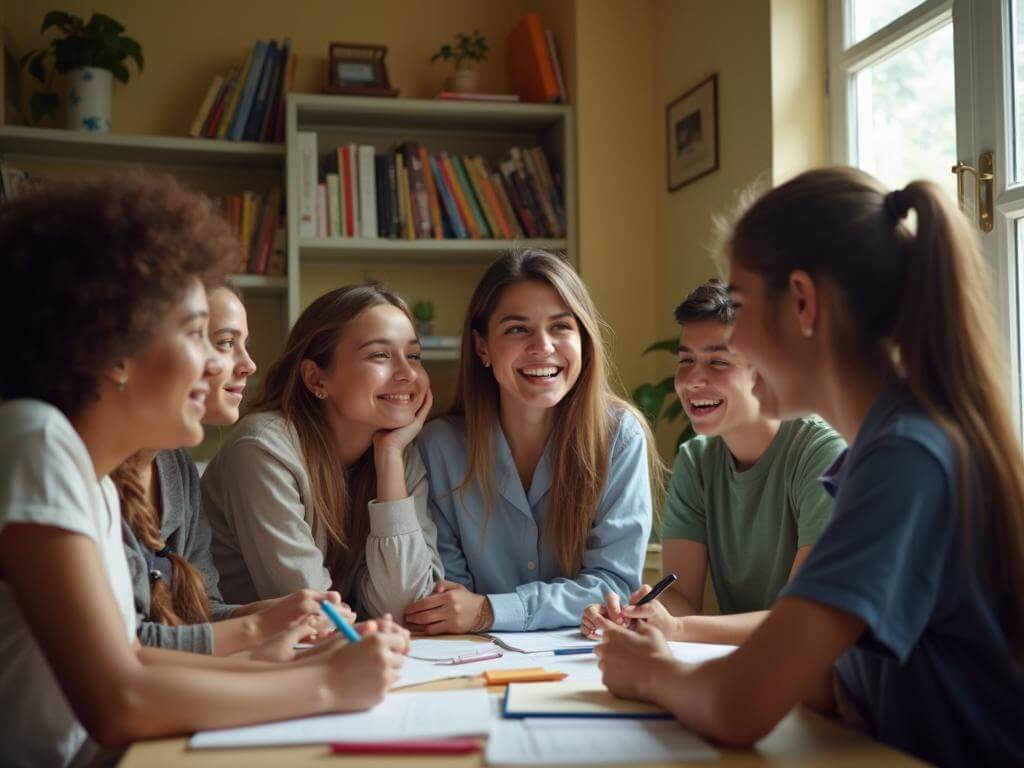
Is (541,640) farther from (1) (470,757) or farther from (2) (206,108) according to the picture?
(2) (206,108)

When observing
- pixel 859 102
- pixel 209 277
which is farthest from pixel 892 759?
pixel 859 102

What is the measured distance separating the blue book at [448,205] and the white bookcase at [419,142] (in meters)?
0.08

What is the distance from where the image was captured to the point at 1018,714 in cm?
100

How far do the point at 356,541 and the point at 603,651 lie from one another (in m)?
0.88

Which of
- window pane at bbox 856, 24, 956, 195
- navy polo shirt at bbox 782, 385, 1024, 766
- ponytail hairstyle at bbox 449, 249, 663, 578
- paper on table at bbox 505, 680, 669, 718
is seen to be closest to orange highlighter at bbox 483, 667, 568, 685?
paper on table at bbox 505, 680, 669, 718

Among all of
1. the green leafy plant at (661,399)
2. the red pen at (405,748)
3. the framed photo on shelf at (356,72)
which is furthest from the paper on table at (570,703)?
the framed photo on shelf at (356,72)

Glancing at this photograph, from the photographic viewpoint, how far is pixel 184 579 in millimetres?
1601

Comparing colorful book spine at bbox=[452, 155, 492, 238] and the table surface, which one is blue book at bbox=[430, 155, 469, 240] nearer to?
colorful book spine at bbox=[452, 155, 492, 238]

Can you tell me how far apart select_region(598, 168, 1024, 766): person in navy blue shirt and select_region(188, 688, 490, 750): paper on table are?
0.19 m

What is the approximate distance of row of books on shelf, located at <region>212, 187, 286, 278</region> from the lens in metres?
3.57

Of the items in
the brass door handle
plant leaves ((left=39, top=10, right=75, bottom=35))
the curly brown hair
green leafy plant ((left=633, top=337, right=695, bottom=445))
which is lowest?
green leafy plant ((left=633, top=337, right=695, bottom=445))

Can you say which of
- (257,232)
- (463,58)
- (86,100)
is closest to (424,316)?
(257,232)

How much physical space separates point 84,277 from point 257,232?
2.61 meters

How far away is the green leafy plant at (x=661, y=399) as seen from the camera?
125 inches
